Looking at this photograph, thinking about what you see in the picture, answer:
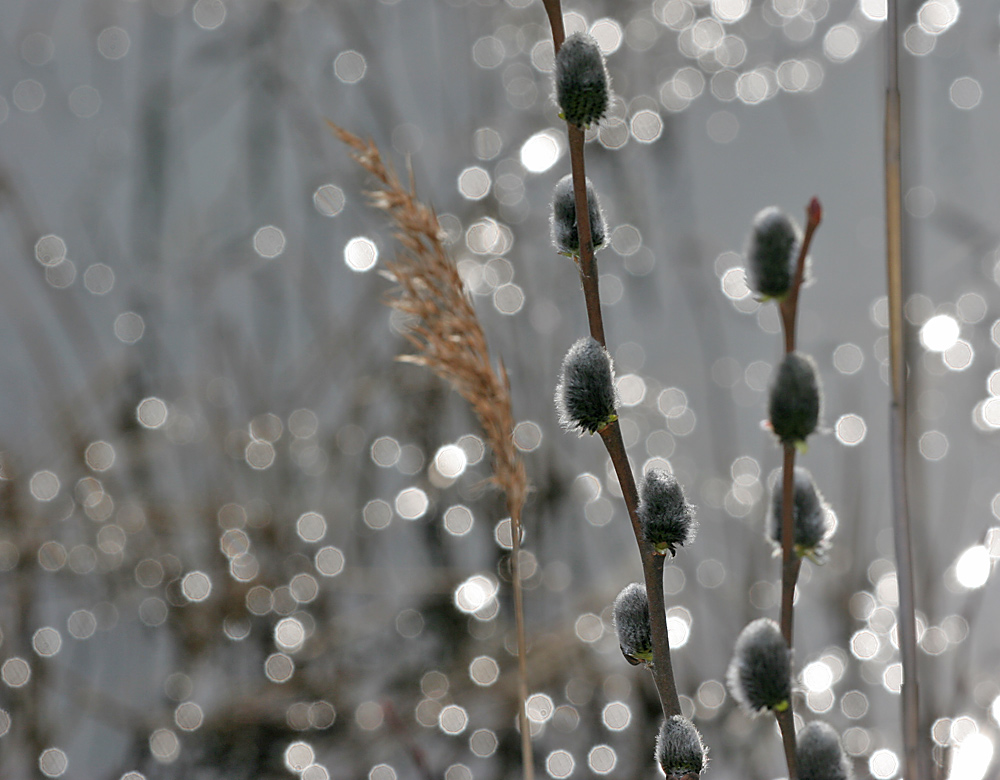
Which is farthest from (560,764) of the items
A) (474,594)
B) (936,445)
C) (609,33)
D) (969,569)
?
(609,33)

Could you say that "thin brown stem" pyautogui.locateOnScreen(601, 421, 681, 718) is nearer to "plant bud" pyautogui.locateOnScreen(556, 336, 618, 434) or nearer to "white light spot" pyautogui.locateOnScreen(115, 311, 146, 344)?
"plant bud" pyautogui.locateOnScreen(556, 336, 618, 434)

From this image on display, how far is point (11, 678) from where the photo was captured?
3.70ft

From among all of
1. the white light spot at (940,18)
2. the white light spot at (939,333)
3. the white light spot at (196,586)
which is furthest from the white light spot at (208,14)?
the white light spot at (939,333)

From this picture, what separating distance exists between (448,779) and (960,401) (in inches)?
39.2

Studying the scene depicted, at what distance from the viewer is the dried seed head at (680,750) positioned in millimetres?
305

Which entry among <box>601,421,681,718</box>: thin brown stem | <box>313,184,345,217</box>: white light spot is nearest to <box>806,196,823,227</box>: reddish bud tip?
<box>601,421,681,718</box>: thin brown stem

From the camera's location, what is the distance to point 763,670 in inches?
11.6

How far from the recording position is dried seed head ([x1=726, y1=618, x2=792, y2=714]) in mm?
294

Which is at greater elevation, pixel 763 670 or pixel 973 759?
pixel 763 670

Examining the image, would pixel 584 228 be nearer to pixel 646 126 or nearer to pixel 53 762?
pixel 53 762

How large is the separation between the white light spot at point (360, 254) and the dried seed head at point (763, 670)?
1.20m

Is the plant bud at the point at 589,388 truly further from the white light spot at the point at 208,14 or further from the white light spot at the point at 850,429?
the white light spot at the point at 208,14

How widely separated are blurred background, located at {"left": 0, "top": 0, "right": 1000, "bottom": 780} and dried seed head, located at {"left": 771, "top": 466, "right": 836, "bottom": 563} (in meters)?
0.84

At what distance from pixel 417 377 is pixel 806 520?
112cm
